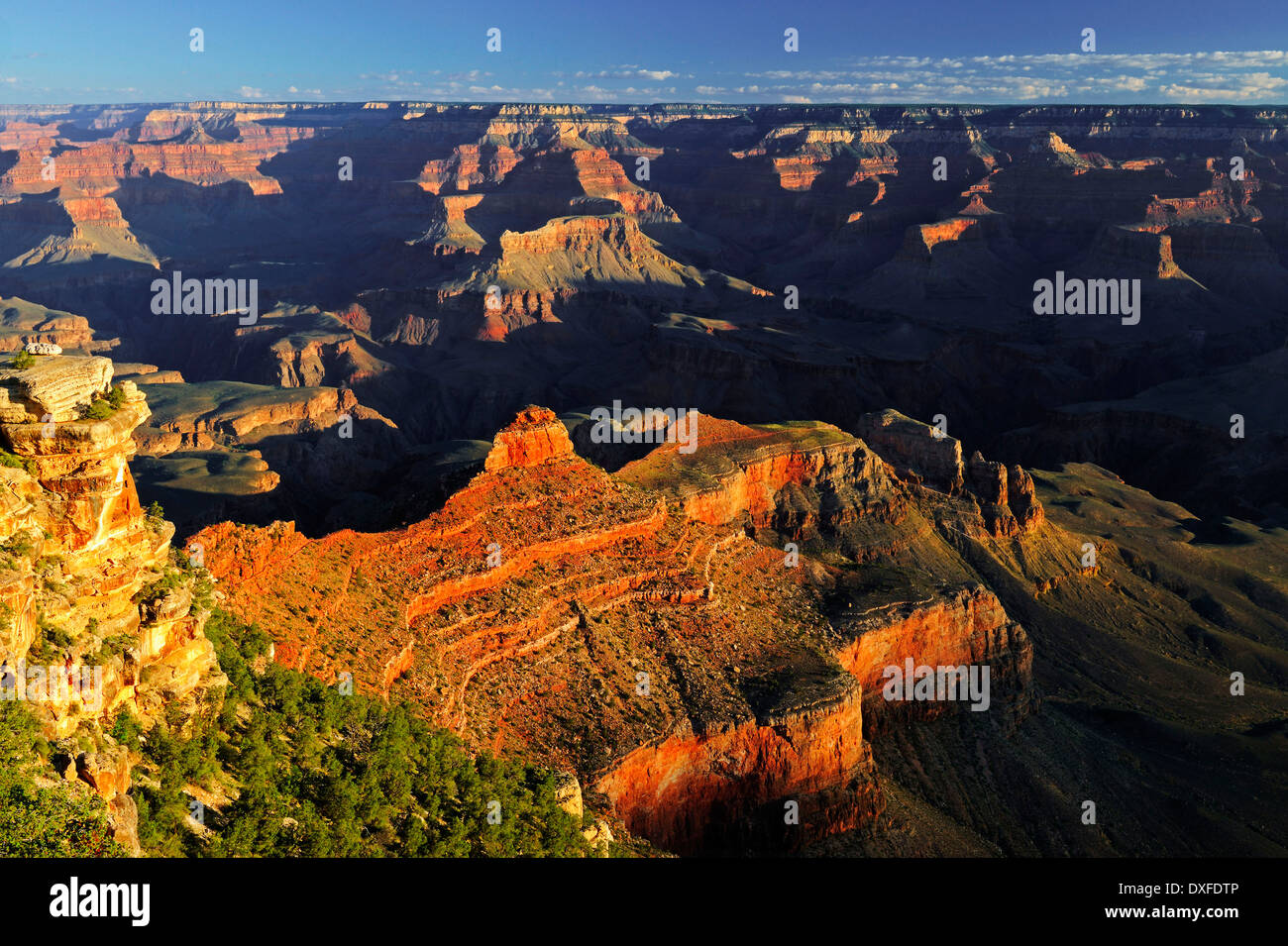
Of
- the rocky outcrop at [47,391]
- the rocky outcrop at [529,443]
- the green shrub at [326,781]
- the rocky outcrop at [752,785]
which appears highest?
the rocky outcrop at [47,391]

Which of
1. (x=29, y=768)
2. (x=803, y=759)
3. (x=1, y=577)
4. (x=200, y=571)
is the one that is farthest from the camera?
(x=803, y=759)

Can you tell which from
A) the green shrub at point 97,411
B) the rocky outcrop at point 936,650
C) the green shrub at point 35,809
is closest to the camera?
the green shrub at point 35,809

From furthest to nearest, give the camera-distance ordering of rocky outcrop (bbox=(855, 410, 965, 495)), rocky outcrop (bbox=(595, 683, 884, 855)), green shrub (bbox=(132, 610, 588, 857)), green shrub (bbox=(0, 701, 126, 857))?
1. rocky outcrop (bbox=(855, 410, 965, 495))
2. rocky outcrop (bbox=(595, 683, 884, 855))
3. green shrub (bbox=(132, 610, 588, 857))
4. green shrub (bbox=(0, 701, 126, 857))

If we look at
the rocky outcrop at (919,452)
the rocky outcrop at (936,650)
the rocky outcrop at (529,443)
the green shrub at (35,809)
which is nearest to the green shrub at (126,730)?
the green shrub at (35,809)

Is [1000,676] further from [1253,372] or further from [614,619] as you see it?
[1253,372]

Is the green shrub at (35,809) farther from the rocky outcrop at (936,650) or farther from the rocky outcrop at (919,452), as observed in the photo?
the rocky outcrop at (919,452)

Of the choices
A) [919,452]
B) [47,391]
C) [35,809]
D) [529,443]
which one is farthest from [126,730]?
[919,452]

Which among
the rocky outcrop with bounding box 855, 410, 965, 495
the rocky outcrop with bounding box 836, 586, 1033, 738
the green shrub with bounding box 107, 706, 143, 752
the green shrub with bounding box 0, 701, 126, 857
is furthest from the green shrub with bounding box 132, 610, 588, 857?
the rocky outcrop with bounding box 855, 410, 965, 495

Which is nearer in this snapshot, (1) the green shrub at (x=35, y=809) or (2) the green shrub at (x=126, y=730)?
(1) the green shrub at (x=35, y=809)

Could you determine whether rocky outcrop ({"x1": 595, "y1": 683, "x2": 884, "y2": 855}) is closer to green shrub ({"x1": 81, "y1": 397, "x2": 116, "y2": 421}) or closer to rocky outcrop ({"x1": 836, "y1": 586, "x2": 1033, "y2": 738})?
rocky outcrop ({"x1": 836, "y1": 586, "x2": 1033, "y2": 738})

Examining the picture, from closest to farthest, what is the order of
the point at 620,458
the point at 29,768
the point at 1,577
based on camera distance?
the point at 29,768, the point at 1,577, the point at 620,458

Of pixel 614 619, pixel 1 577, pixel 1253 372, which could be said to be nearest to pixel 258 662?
pixel 1 577
